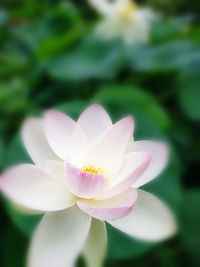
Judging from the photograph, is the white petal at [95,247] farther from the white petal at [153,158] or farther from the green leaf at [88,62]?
the green leaf at [88,62]

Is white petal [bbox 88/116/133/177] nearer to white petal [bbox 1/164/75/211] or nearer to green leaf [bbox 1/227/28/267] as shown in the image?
white petal [bbox 1/164/75/211]

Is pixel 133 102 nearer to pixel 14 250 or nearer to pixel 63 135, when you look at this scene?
pixel 14 250

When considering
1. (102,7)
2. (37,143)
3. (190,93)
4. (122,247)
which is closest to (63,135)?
(37,143)

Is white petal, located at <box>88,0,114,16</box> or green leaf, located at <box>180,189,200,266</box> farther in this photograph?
white petal, located at <box>88,0,114,16</box>

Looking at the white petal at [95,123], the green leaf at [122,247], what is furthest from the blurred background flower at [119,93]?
the white petal at [95,123]

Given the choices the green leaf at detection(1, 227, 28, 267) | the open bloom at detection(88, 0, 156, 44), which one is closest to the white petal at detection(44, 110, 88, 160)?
the green leaf at detection(1, 227, 28, 267)
